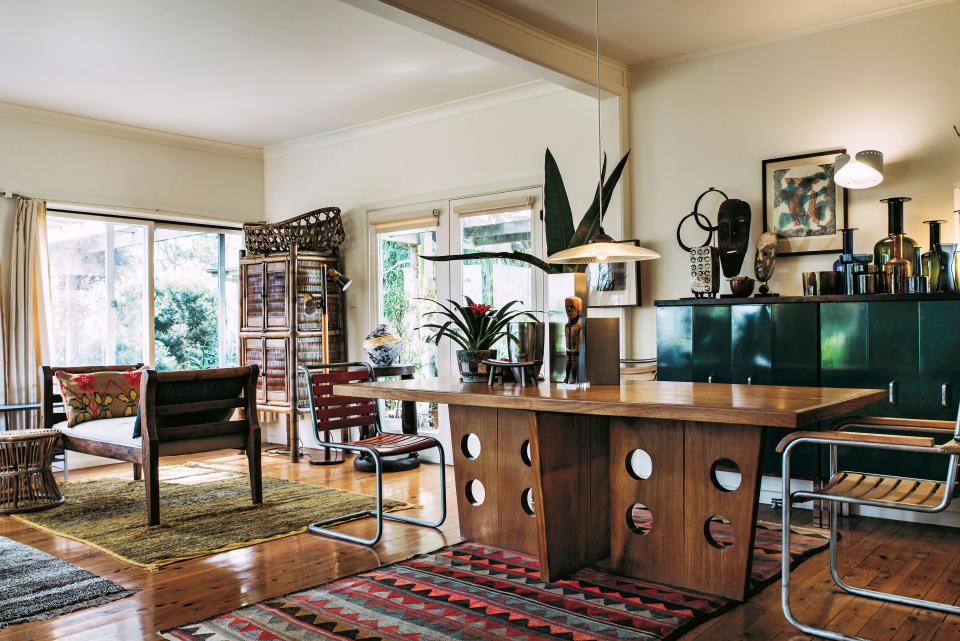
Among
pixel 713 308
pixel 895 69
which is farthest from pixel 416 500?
pixel 895 69

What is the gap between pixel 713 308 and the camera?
4605 mm

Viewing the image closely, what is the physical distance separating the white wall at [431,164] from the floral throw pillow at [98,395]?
6.82ft

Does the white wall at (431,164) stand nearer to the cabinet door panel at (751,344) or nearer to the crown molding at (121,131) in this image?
the crown molding at (121,131)

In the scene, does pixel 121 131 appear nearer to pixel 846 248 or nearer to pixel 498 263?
pixel 498 263

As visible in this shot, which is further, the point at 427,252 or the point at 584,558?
the point at 427,252

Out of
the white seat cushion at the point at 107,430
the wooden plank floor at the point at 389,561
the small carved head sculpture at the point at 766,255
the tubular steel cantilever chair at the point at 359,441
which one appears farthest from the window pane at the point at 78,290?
the small carved head sculpture at the point at 766,255

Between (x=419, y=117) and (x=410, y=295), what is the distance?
1.47 m

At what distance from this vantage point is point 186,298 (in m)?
7.41

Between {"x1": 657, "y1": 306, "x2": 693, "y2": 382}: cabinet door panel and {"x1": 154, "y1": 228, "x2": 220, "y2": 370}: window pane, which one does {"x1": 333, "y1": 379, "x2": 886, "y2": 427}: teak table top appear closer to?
{"x1": 657, "y1": 306, "x2": 693, "y2": 382}: cabinet door panel

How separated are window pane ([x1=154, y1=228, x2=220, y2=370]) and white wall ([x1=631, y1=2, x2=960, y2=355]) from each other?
4265 mm

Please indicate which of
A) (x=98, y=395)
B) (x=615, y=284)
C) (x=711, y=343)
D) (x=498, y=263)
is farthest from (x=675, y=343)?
(x=98, y=395)

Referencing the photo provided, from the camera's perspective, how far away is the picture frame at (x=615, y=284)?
5.22 metres

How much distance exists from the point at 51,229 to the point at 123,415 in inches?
80.8

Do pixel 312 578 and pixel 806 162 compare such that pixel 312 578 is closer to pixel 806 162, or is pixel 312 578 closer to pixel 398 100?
pixel 806 162
